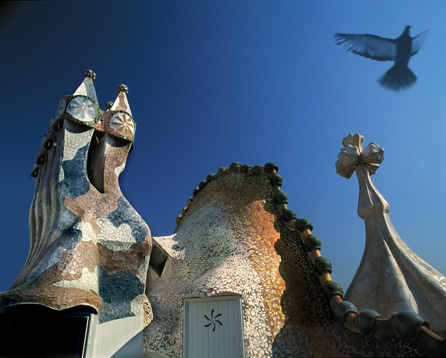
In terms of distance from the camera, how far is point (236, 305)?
15.2 ft

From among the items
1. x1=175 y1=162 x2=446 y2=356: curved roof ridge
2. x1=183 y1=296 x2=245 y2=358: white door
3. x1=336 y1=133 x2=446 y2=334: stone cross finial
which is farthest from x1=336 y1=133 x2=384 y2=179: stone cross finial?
x1=183 y1=296 x2=245 y2=358: white door

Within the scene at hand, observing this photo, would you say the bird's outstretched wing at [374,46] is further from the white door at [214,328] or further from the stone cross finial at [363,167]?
the white door at [214,328]

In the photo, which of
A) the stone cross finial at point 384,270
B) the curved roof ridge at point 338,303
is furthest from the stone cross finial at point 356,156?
the curved roof ridge at point 338,303

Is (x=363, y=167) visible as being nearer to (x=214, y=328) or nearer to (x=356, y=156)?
(x=356, y=156)

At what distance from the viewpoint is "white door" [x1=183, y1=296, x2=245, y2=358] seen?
4.46 meters

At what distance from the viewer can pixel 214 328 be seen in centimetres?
466

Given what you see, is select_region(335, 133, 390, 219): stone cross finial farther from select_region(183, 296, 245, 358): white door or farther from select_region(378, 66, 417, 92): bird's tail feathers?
select_region(183, 296, 245, 358): white door

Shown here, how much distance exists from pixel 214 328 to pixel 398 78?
5553 mm

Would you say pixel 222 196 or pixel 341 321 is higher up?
pixel 222 196

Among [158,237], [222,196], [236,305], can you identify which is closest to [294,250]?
[236,305]

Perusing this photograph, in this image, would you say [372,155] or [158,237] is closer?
[372,155]

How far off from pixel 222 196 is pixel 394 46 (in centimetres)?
480

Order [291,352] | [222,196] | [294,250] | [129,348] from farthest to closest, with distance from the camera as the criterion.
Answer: [222,196] → [294,250] → [129,348] → [291,352]

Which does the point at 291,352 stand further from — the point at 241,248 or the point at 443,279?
the point at 443,279
